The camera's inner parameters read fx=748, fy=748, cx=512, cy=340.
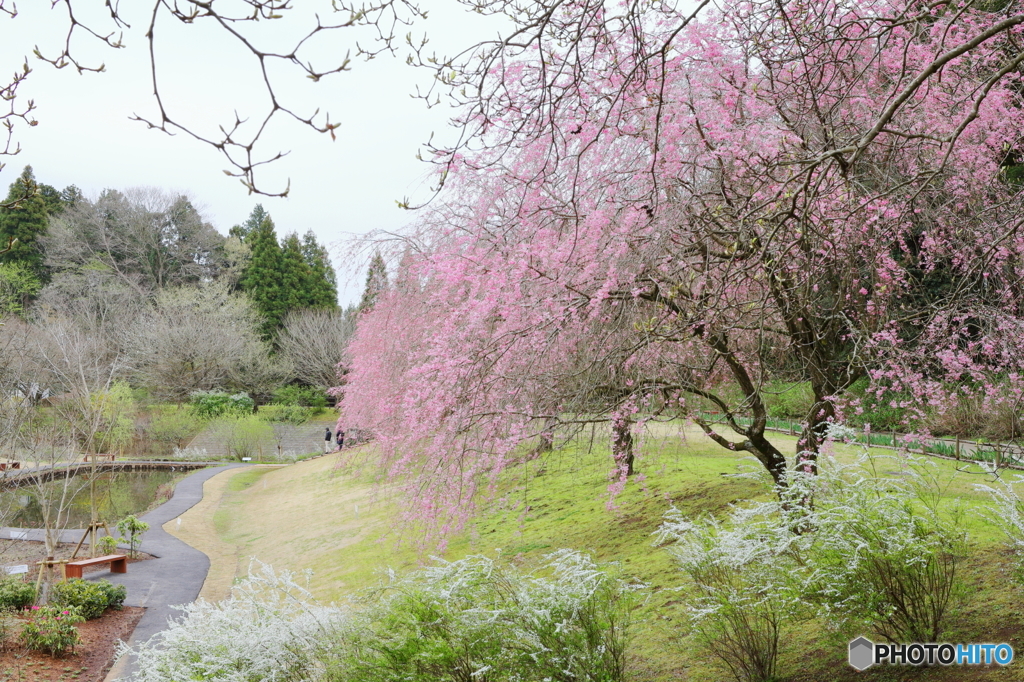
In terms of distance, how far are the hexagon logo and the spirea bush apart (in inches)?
3.1

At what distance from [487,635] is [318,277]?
125 ft

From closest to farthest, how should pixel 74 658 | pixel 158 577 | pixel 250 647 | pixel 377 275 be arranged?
pixel 250 647
pixel 74 658
pixel 158 577
pixel 377 275

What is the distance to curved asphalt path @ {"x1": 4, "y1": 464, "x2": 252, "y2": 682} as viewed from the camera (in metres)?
9.44

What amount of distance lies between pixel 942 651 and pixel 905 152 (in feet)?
14.3

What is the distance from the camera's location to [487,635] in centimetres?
449

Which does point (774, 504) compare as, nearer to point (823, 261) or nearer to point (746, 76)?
point (823, 261)

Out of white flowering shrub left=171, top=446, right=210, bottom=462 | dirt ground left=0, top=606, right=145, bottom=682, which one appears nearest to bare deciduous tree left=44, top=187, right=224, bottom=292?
white flowering shrub left=171, top=446, right=210, bottom=462

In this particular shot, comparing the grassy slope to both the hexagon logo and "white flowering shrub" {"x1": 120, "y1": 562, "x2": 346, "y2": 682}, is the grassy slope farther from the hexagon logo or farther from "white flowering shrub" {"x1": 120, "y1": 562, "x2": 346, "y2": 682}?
"white flowering shrub" {"x1": 120, "y1": 562, "x2": 346, "y2": 682}

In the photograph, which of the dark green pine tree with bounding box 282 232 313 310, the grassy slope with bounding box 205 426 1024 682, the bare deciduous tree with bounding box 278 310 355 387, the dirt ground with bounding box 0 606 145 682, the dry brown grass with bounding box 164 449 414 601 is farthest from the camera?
the dark green pine tree with bounding box 282 232 313 310

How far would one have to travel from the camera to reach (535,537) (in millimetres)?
9664

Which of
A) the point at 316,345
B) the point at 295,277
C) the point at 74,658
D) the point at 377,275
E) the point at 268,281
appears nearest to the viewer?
the point at 74,658

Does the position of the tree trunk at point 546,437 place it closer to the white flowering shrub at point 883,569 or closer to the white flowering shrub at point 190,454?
the white flowering shrub at point 883,569

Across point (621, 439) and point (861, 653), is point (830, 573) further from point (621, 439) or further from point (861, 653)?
point (621, 439)

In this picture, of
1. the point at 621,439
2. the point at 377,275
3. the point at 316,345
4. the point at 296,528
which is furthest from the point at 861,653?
the point at 316,345
